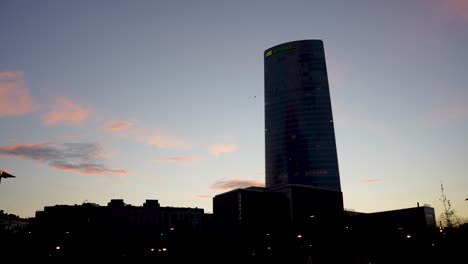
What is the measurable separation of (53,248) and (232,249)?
7907 cm

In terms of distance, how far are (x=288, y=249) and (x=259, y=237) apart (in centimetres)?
1931

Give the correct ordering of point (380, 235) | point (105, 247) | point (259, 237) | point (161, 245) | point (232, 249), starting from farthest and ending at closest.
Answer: point (259, 237), point (105, 247), point (161, 245), point (380, 235), point (232, 249)

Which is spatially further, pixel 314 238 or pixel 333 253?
pixel 314 238

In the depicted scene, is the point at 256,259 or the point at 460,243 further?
the point at 256,259

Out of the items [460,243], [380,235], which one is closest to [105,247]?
[380,235]

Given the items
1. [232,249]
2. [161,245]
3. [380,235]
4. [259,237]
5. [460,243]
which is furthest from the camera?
[259,237]

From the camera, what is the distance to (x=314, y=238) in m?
161

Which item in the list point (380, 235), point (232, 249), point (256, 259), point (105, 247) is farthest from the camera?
point (105, 247)

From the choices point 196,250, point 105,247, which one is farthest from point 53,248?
point 196,250

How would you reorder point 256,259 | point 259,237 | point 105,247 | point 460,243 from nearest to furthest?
point 460,243
point 256,259
point 105,247
point 259,237

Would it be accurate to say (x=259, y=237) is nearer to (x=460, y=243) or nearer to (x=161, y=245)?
(x=161, y=245)

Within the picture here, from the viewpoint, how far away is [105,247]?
179 m

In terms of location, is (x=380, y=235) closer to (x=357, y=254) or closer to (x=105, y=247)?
(x=357, y=254)

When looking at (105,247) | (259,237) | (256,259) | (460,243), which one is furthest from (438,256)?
(105,247)
